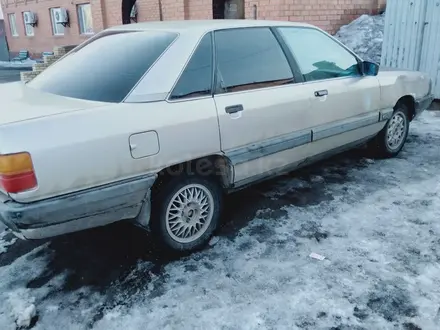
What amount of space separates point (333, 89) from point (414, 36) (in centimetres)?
468

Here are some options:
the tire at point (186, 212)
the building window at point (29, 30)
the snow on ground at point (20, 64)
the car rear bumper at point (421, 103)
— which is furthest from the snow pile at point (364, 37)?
the building window at point (29, 30)

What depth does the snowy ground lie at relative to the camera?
7.62 ft

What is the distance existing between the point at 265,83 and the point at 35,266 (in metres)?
2.22

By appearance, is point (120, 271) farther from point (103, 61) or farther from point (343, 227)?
point (343, 227)

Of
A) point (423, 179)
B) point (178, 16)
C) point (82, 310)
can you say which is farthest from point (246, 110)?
point (178, 16)

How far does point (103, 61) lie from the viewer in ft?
9.56

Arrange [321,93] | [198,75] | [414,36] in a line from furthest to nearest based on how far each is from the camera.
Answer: [414,36], [321,93], [198,75]

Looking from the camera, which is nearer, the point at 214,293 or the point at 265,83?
the point at 214,293

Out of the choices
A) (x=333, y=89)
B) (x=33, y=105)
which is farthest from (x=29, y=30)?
(x=33, y=105)

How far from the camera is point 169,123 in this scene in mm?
2576

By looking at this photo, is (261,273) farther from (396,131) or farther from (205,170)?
(396,131)

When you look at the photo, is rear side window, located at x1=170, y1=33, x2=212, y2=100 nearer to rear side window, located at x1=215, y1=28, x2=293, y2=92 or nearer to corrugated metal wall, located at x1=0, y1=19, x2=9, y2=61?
rear side window, located at x1=215, y1=28, x2=293, y2=92

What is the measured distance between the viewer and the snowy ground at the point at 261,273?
232 cm

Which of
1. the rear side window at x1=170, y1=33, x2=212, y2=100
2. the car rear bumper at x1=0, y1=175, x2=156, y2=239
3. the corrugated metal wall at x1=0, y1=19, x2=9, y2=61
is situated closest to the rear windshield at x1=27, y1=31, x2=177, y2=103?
the rear side window at x1=170, y1=33, x2=212, y2=100
